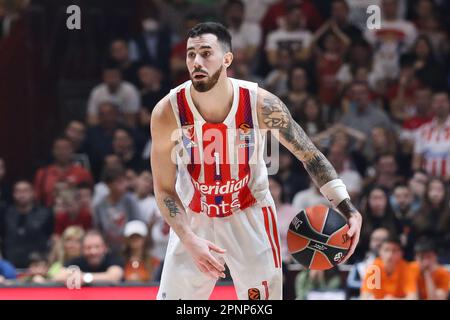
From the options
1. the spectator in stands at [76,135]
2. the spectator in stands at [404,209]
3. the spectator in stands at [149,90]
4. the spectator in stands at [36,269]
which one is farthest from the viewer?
the spectator in stands at [149,90]

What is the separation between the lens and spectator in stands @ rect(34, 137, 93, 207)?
447 inches

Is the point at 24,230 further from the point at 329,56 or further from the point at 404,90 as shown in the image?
the point at 404,90

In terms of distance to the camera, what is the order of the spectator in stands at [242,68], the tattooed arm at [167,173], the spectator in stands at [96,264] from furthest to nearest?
the spectator in stands at [242,68], the spectator in stands at [96,264], the tattooed arm at [167,173]

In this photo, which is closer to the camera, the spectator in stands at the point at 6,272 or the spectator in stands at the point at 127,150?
the spectator in stands at the point at 6,272

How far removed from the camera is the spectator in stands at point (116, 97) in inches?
470

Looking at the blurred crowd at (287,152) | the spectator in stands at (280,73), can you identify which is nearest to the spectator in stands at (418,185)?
the blurred crowd at (287,152)

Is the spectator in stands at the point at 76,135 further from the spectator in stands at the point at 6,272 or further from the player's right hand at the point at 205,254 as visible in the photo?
the player's right hand at the point at 205,254

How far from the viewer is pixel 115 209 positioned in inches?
436

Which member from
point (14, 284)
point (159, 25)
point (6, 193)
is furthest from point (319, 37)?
point (14, 284)

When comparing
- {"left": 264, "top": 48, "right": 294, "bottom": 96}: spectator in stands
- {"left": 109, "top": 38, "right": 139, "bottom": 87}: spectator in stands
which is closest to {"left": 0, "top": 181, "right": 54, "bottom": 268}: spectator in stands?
{"left": 109, "top": 38, "right": 139, "bottom": 87}: spectator in stands

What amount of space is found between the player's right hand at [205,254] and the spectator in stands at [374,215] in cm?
403

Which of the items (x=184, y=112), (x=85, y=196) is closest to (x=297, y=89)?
(x=85, y=196)

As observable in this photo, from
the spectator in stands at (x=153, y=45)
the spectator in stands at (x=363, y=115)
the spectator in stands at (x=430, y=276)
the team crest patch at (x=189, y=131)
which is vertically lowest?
the spectator in stands at (x=430, y=276)

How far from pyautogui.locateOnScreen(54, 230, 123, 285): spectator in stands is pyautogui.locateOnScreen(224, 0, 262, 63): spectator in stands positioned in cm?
368
